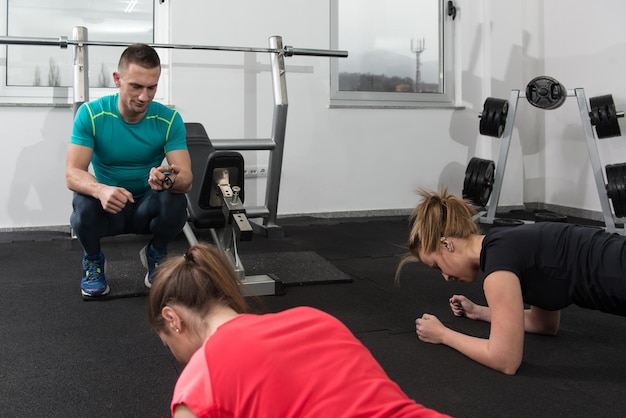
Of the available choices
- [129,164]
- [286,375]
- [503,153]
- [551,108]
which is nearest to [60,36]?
[129,164]

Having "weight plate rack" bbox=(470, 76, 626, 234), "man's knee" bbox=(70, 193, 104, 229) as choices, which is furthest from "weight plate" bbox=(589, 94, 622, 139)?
"man's knee" bbox=(70, 193, 104, 229)

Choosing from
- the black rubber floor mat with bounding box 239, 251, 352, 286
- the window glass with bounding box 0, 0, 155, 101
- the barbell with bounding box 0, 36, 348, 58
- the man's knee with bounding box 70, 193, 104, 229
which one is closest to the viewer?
the man's knee with bounding box 70, 193, 104, 229

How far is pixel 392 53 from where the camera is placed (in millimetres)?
4898

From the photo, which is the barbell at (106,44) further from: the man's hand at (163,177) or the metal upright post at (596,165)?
the metal upright post at (596,165)

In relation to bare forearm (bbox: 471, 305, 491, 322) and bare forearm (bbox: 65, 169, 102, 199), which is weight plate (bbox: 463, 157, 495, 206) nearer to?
bare forearm (bbox: 471, 305, 491, 322)

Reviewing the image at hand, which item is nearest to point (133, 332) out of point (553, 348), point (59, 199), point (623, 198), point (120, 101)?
point (120, 101)

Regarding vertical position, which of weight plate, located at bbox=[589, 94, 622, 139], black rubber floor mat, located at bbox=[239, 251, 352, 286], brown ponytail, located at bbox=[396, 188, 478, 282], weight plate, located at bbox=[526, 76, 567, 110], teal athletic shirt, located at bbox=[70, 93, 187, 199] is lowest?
black rubber floor mat, located at bbox=[239, 251, 352, 286]

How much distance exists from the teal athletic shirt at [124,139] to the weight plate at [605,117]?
273 centimetres

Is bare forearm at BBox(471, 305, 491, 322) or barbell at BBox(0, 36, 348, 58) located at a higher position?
barbell at BBox(0, 36, 348, 58)

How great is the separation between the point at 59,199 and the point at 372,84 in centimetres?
245

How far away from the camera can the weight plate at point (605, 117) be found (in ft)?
12.7

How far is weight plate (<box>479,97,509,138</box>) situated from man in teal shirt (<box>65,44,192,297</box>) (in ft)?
8.20

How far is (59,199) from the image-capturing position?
3.94 metres

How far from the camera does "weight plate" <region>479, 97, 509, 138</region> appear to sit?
4.27 m
